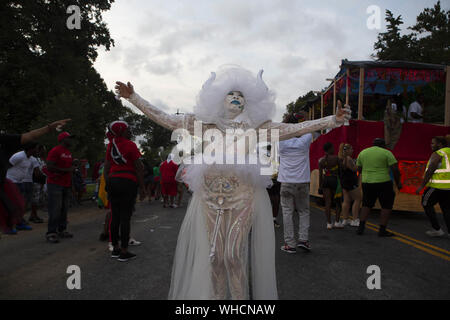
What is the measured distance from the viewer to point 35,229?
24.7 ft

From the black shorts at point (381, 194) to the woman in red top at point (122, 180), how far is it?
4644 mm

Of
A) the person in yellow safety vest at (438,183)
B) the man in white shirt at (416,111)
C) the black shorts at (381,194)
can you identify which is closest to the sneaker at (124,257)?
the black shorts at (381,194)

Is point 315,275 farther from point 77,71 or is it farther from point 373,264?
point 77,71

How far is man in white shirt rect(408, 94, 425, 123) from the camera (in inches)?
410

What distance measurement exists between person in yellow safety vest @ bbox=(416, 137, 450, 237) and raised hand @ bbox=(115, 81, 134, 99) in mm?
5989

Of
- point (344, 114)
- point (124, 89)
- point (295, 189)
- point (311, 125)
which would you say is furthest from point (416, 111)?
point (124, 89)

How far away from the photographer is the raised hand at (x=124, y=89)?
3.11m

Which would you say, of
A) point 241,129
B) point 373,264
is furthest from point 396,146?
point 241,129

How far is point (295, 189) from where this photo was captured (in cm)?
545
